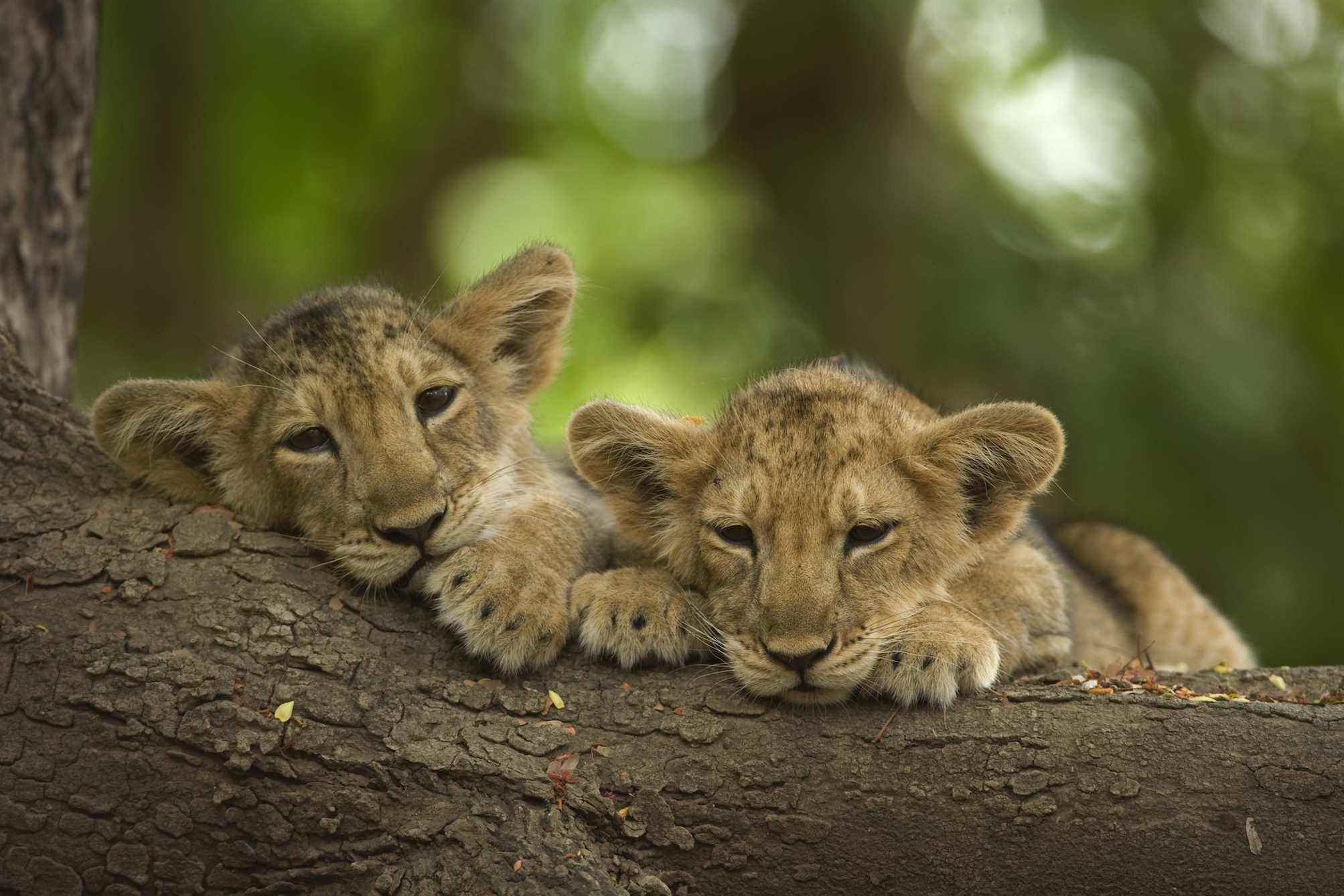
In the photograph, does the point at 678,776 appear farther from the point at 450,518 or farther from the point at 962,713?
the point at 450,518

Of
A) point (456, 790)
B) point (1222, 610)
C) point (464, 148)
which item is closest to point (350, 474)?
point (456, 790)

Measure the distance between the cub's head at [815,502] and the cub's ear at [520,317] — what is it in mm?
901

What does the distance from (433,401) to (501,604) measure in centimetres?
132

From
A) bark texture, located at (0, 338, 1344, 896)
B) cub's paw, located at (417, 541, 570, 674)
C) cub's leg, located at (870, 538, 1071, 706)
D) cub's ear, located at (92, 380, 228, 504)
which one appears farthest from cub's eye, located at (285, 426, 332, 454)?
cub's leg, located at (870, 538, 1071, 706)

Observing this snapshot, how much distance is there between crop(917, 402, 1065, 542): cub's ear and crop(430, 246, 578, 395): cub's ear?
82.8 inches

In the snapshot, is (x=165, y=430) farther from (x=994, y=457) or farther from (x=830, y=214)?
(x=830, y=214)

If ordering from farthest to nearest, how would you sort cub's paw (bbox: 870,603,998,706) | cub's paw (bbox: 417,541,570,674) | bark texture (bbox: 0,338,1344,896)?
cub's paw (bbox: 417,541,570,674)
cub's paw (bbox: 870,603,998,706)
bark texture (bbox: 0,338,1344,896)

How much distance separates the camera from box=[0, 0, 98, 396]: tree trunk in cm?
606

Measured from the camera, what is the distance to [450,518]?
518 centimetres

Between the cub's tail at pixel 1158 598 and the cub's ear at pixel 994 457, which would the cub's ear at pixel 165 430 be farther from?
the cub's tail at pixel 1158 598

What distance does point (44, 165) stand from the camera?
6230 millimetres

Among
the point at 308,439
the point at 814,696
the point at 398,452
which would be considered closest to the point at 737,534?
the point at 814,696

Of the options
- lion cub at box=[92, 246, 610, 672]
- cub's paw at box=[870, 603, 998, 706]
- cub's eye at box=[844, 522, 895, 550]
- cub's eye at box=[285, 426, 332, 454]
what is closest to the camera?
cub's paw at box=[870, 603, 998, 706]

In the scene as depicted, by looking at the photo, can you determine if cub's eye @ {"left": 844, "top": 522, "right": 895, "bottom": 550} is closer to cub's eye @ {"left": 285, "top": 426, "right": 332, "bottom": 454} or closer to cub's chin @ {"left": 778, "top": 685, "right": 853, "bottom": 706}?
cub's chin @ {"left": 778, "top": 685, "right": 853, "bottom": 706}
